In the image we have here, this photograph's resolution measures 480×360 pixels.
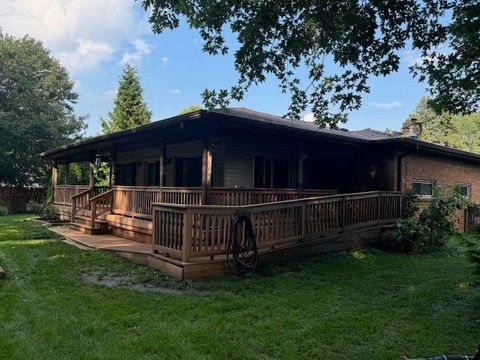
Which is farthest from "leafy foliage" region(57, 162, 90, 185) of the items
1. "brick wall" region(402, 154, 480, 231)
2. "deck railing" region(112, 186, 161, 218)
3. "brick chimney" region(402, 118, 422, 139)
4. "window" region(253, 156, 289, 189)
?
"brick wall" region(402, 154, 480, 231)

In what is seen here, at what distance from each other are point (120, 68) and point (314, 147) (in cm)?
2848

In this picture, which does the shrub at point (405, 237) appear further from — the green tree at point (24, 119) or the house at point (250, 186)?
the green tree at point (24, 119)

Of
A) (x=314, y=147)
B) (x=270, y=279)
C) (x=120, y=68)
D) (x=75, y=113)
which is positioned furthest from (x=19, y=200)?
(x=270, y=279)

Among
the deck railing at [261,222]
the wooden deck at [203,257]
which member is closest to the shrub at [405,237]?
the wooden deck at [203,257]

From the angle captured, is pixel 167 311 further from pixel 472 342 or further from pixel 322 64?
pixel 322 64

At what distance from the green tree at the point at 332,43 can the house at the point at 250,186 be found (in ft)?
3.76

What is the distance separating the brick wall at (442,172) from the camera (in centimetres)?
1208

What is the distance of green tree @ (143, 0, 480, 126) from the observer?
204 inches

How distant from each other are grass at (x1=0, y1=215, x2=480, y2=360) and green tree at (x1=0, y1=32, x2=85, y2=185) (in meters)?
21.2

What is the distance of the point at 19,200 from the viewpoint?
23266mm

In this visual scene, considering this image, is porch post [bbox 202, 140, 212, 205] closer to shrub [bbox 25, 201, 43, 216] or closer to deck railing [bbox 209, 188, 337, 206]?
deck railing [bbox 209, 188, 337, 206]

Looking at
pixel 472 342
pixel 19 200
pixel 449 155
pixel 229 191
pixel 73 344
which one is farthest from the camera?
pixel 19 200

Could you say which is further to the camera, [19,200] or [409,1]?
[19,200]

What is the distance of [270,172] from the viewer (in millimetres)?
12102
